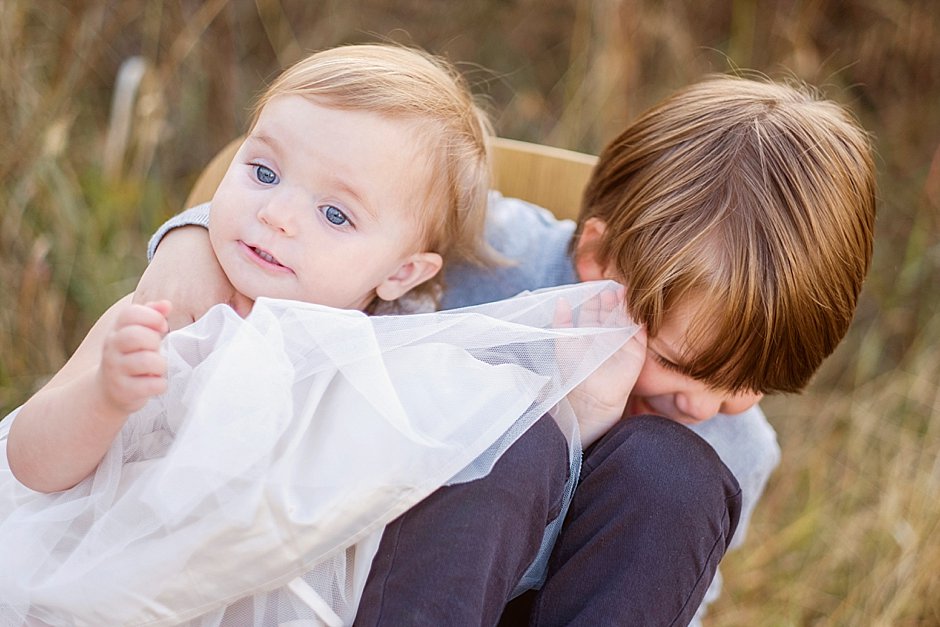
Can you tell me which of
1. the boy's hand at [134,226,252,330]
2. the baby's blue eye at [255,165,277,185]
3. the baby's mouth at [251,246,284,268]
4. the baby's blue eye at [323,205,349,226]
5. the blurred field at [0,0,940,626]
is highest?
the baby's blue eye at [255,165,277,185]

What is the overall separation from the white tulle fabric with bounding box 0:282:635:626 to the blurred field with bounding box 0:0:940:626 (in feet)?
2.34

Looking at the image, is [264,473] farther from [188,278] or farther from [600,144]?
[600,144]

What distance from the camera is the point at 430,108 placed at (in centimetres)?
110

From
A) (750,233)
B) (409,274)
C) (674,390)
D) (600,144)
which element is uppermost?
(750,233)

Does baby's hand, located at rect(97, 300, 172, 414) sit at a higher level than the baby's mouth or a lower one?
higher

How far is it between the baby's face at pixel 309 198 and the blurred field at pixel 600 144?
49 cm

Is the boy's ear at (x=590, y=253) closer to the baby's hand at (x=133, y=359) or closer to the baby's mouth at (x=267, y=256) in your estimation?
the baby's mouth at (x=267, y=256)

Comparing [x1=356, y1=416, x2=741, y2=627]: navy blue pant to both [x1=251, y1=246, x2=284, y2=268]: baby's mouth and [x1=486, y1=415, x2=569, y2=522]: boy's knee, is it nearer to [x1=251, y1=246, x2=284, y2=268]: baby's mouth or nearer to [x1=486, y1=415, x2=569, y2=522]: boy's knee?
[x1=486, y1=415, x2=569, y2=522]: boy's knee

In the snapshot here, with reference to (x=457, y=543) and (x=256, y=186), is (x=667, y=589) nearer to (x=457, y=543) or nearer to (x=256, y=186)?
(x=457, y=543)

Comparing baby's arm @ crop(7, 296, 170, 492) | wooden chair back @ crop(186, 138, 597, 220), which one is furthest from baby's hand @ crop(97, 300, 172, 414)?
wooden chair back @ crop(186, 138, 597, 220)

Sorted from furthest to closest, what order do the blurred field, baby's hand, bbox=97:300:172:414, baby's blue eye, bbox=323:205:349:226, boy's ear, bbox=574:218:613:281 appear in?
the blurred field → boy's ear, bbox=574:218:613:281 → baby's blue eye, bbox=323:205:349:226 → baby's hand, bbox=97:300:172:414

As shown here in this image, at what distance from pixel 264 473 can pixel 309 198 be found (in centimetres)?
33

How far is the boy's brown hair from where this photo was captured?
3.42 ft

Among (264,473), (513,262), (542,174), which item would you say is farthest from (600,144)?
(264,473)
